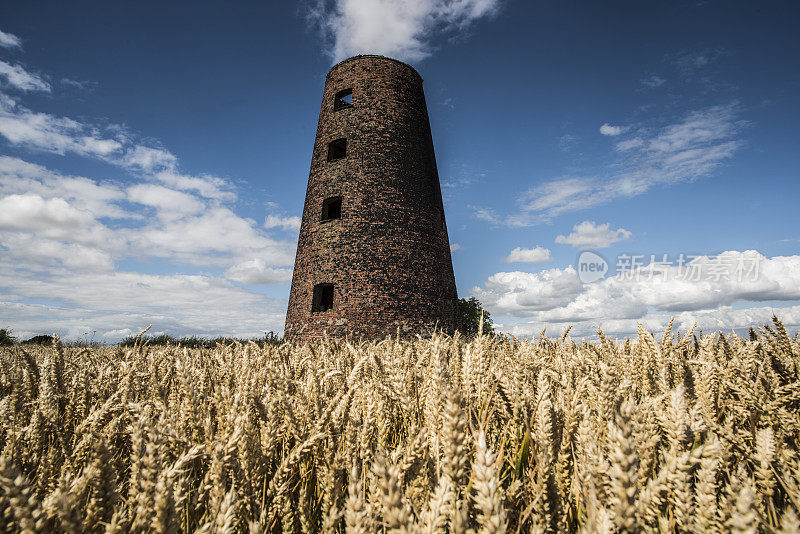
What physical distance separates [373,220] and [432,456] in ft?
42.9

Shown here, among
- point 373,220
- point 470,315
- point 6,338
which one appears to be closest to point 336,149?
point 373,220

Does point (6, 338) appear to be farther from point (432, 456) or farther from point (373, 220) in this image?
point (432, 456)

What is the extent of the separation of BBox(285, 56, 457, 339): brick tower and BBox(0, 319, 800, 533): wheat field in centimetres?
1119

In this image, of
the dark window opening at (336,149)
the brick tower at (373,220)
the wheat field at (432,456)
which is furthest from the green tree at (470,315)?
the wheat field at (432,456)

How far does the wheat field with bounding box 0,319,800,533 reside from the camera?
74cm

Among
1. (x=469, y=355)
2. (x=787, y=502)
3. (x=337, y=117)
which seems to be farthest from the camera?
(x=337, y=117)

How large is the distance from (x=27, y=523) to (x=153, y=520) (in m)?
0.20

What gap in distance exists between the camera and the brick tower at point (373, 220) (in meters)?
13.5

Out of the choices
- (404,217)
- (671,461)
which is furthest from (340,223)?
(671,461)

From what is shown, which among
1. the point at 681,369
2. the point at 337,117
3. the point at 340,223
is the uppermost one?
the point at 337,117

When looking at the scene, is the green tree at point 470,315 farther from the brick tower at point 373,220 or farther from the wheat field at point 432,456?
the wheat field at point 432,456

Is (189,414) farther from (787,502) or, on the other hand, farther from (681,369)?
(681,369)

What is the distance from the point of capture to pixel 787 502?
1.21 meters

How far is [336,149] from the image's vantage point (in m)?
16.5
